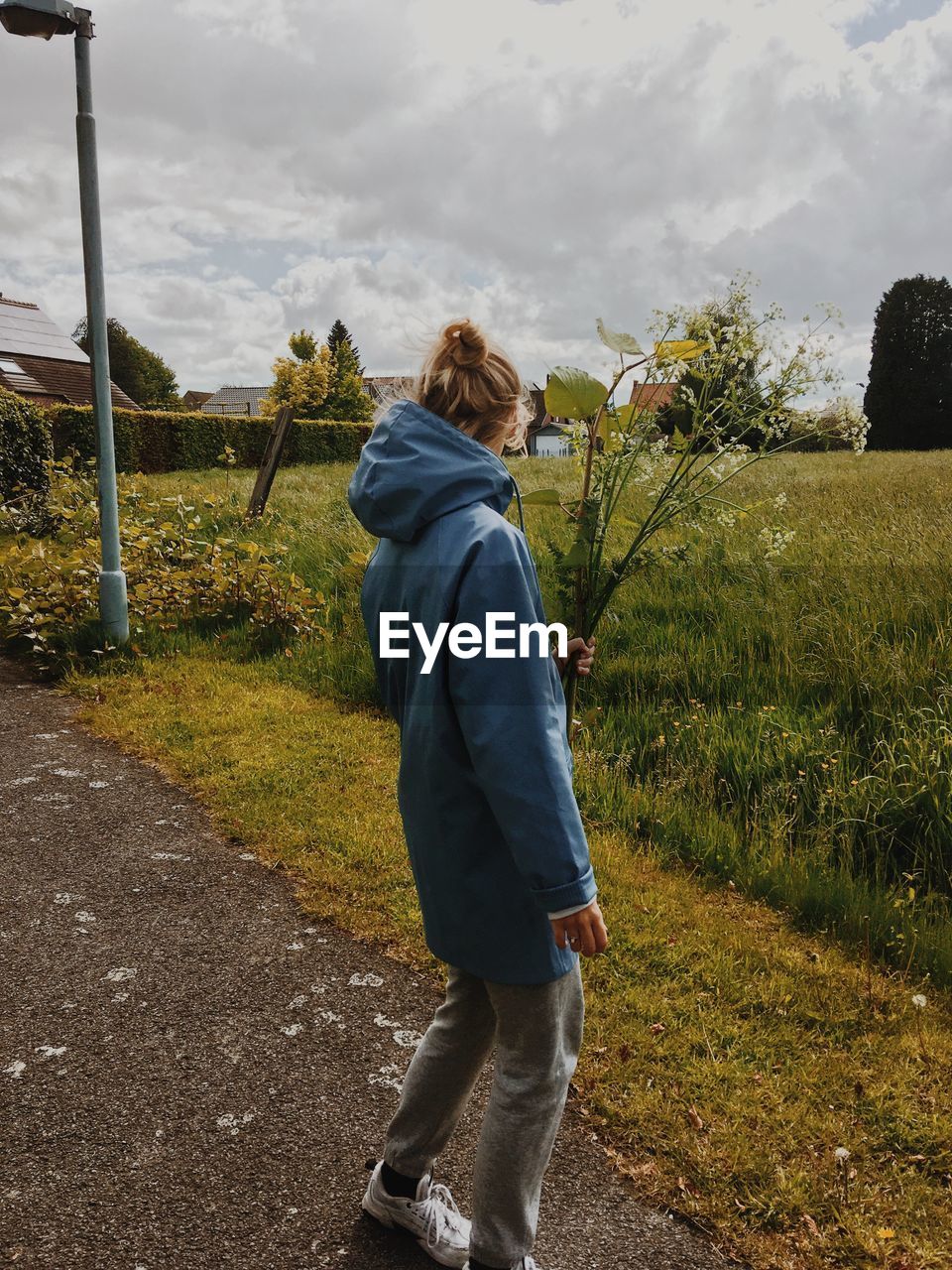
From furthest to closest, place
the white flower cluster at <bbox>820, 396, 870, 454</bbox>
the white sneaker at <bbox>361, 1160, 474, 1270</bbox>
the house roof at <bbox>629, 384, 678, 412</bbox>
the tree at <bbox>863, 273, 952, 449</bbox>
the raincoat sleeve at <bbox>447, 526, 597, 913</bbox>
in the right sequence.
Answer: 1. the tree at <bbox>863, 273, 952, 449</bbox>
2. the white flower cluster at <bbox>820, 396, 870, 454</bbox>
3. the house roof at <bbox>629, 384, 678, 412</bbox>
4. the white sneaker at <bbox>361, 1160, 474, 1270</bbox>
5. the raincoat sleeve at <bbox>447, 526, 597, 913</bbox>

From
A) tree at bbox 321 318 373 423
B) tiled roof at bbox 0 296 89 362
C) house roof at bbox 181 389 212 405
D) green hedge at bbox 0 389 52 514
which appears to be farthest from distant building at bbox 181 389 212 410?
green hedge at bbox 0 389 52 514

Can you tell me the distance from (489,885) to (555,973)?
0.21 metres

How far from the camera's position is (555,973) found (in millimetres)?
1655

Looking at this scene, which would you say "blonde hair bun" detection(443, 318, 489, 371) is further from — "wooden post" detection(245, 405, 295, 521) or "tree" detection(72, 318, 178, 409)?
"tree" detection(72, 318, 178, 409)

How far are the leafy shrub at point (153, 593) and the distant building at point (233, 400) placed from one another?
8246 centimetres

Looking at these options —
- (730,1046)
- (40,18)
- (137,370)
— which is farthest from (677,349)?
(137,370)

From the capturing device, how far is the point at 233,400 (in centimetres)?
9075

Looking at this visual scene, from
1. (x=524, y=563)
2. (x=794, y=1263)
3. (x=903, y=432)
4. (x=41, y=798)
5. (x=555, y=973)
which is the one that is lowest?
(x=794, y=1263)

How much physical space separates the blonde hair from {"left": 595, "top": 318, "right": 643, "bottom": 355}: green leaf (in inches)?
19.6

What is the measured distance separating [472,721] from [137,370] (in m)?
76.9

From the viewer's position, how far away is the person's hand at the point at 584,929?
155 cm

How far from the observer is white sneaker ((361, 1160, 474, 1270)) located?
1.94 meters

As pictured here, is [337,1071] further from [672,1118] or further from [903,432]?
[903,432]

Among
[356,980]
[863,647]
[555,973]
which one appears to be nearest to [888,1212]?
[555,973]
